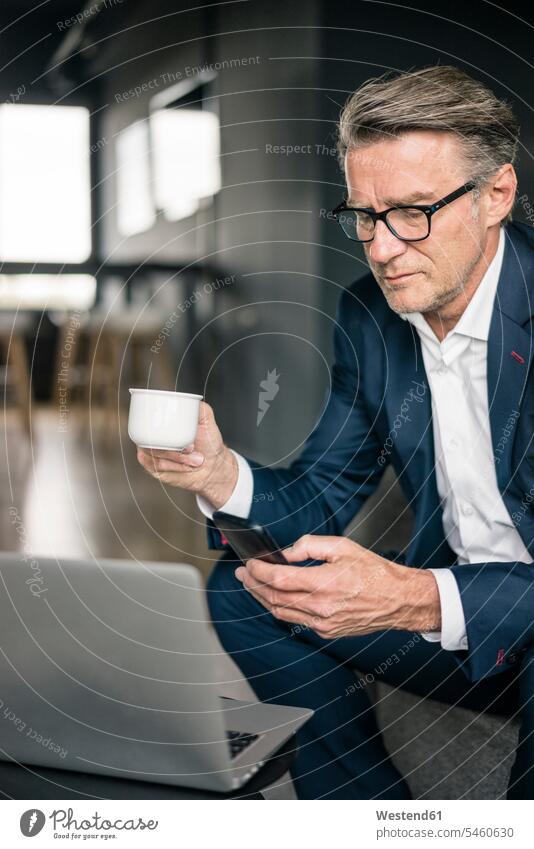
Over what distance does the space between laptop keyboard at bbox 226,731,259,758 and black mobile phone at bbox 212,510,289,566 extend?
15 cm

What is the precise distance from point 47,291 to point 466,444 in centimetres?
525

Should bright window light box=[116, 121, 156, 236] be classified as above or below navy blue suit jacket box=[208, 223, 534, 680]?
above

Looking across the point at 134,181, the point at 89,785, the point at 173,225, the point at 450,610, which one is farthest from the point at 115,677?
the point at 134,181

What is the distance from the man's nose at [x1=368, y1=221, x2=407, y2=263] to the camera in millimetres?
971

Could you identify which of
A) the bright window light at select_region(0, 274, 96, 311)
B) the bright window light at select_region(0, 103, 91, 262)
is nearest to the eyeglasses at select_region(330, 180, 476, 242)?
the bright window light at select_region(0, 103, 91, 262)

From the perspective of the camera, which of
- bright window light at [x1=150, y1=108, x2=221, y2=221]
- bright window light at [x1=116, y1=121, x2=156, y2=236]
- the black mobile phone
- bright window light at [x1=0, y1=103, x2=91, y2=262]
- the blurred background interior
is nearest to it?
the black mobile phone

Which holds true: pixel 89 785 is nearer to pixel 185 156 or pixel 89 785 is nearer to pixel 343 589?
pixel 343 589

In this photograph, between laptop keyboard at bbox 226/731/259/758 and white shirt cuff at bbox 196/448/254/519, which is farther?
white shirt cuff at bbox 196/448/254/519

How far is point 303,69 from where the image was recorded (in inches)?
98.0

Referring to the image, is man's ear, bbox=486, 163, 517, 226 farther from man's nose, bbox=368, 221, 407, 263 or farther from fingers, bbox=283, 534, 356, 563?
fingers, bbox=283, 534, 356, 563

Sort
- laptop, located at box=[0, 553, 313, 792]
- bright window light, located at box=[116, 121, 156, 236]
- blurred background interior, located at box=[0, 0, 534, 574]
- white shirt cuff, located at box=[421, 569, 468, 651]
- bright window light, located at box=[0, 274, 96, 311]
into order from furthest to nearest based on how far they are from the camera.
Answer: bright window light, located at box=[0, 274, 96, 311]
bright window light, located at box=[116, 121, 156, 236]
blurred background interior, located at box=[0, 0, 534, 574]
white shirt cuff, located at box=[421, 569, 468, 651]
laptop, located at box=[0, 553, 313, 792]

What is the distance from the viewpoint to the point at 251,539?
798 millimetres
